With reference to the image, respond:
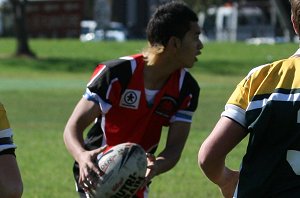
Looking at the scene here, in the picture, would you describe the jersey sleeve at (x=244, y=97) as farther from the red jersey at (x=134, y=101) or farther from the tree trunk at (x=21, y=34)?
the tree trunk at (x=21, y=34)

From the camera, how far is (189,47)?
5852 mm

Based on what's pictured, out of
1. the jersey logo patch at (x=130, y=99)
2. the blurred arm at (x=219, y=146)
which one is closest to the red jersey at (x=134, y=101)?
the jersey logo patch at (x=130, y=99)

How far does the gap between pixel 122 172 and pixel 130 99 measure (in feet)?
2.50

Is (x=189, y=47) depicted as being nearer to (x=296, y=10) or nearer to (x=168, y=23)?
(x=168, y=23)

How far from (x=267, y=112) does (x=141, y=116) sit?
2.15m

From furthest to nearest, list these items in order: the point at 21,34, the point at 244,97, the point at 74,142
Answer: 1. the point at 21,34
2. the point at 74,142
3. the point at 244,97

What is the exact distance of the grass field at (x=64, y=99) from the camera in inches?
451

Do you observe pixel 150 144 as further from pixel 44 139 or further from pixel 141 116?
pixel 44 139

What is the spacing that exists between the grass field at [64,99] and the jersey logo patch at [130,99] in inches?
182

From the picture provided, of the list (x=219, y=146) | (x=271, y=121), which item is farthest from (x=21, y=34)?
(x=271, y=121)

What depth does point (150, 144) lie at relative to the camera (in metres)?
5.93

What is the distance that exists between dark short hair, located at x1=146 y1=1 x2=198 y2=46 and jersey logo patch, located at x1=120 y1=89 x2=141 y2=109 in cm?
Result: 31

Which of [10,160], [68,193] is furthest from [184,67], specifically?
[68,193]

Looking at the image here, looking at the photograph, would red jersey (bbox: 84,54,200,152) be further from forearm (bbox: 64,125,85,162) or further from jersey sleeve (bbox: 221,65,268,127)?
jersey sleeve (bbox: 221,65,268,127)
